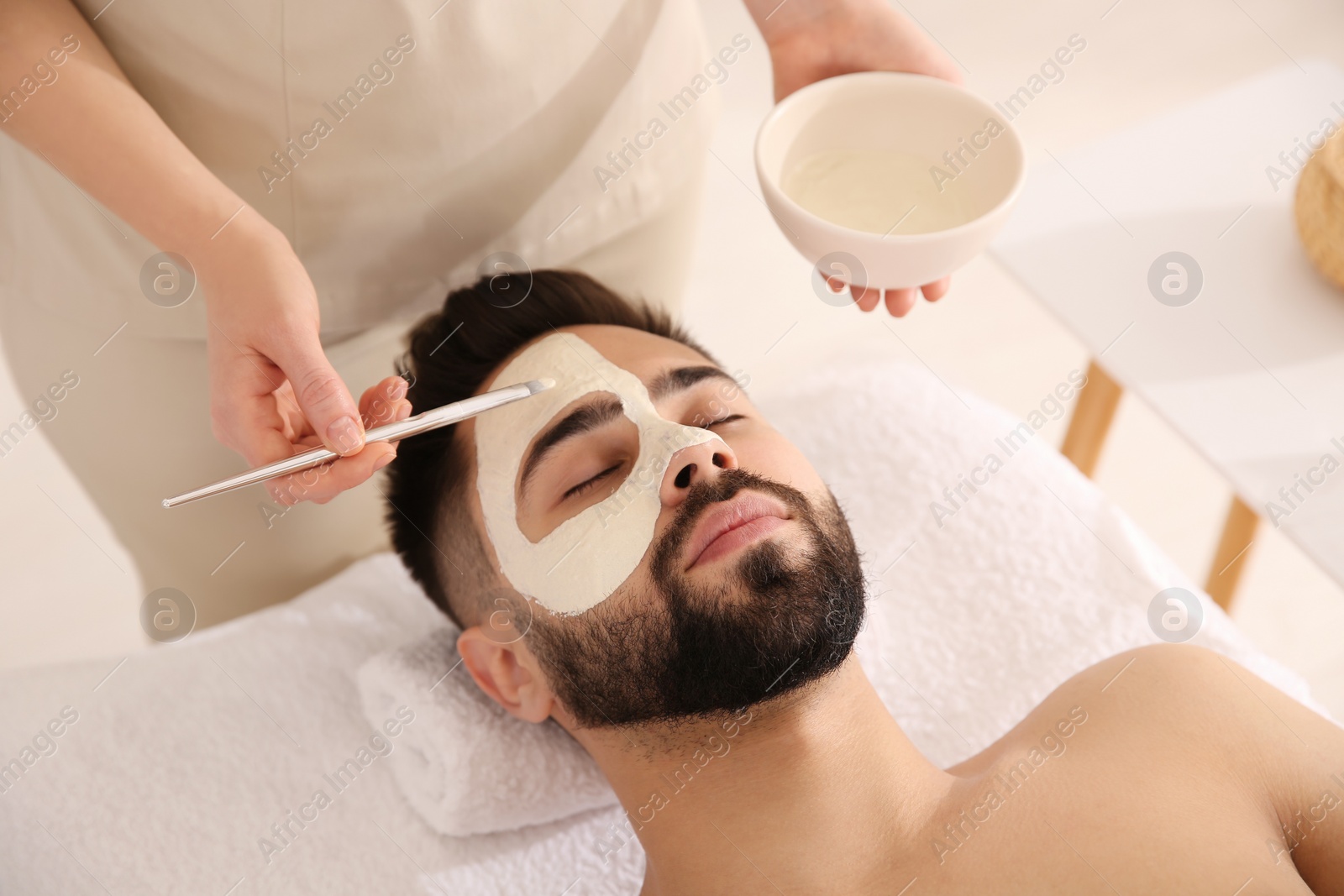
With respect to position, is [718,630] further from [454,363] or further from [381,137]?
[381,137]

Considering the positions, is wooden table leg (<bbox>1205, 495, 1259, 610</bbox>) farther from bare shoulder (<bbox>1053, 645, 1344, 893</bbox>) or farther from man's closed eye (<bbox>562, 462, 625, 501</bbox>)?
man's closed eye (<bbox>562, 462, 625, 501</bbox>)

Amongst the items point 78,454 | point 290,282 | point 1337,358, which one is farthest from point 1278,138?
point 78,454

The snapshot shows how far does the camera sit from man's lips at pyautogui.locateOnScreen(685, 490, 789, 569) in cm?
97

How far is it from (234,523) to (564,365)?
514 mm

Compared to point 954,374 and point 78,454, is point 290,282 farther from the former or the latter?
point 954,374

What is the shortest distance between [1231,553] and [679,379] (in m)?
0.91

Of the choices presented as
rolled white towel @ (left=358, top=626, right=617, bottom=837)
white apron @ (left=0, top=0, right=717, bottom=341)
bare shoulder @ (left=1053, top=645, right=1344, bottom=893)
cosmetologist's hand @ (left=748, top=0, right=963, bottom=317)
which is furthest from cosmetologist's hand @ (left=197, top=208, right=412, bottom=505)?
bare shoulder @ (left=1053, top=645, right=1344, bottom=893)

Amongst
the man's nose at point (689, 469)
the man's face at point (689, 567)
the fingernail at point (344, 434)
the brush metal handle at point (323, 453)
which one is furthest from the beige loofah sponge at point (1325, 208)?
the fingernail at point (344, 434)

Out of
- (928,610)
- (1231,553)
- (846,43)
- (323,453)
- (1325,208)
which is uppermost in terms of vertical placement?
(323,453)

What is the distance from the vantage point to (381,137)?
1067 millimetres

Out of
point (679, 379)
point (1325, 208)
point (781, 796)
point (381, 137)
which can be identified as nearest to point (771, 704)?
point (781, 796)

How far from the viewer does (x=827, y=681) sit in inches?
41.3

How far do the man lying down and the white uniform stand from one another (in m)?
0.24

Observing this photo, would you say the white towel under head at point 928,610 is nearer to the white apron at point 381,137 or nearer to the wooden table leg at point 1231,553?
the wooden table leg at point 1231,553
